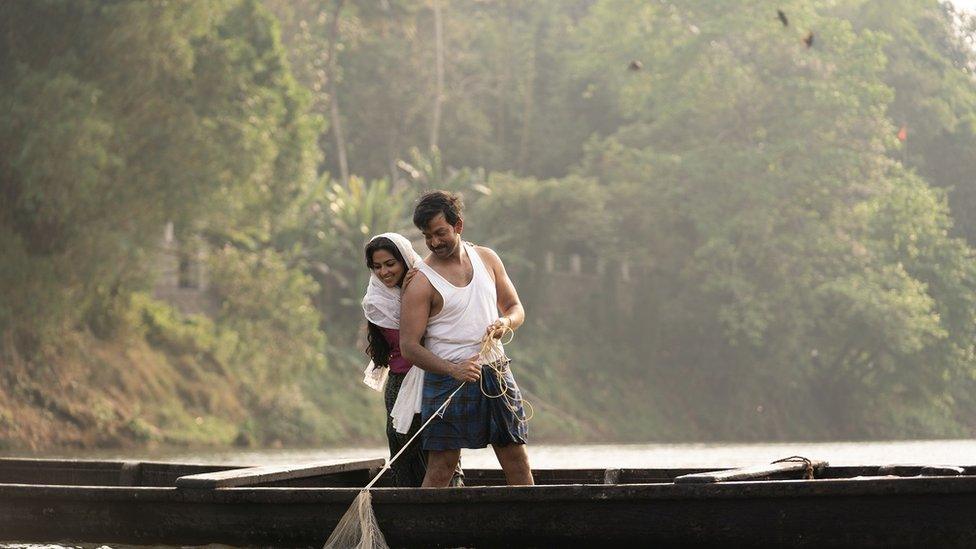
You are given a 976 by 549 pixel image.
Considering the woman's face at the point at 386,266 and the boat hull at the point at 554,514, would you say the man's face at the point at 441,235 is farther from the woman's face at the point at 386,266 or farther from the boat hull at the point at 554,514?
the boat hull at the point at 554,514

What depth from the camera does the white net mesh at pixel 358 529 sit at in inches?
293

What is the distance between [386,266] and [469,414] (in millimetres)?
841

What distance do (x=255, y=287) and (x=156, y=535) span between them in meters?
18.7

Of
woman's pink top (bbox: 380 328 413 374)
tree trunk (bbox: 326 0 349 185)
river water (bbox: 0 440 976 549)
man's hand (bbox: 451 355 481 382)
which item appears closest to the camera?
man's hand (bbox: 451 355 481 382)

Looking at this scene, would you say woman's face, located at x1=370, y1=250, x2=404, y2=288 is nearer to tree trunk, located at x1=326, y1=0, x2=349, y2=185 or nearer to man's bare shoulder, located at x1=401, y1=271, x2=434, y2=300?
man's bare shoulder, located at x1=401, y1=271, x2=434, y2=300

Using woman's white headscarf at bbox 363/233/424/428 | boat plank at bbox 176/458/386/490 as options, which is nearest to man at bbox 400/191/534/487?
woman's white headscarf at bbox 363/233/424/428

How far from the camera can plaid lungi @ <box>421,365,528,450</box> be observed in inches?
292

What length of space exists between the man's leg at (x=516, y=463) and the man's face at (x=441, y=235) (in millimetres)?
1077

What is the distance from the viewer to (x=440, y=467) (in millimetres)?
7648

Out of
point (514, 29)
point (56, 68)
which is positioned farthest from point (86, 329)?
point (514, 29)

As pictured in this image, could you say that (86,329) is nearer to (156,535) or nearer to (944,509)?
(156,535)

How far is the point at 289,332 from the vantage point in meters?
27.5

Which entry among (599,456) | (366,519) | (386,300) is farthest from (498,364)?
(599,456)

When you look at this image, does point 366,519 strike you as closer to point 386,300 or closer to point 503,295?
point 386,300
